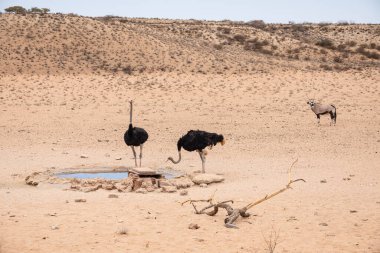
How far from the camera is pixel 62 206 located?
1255 cm

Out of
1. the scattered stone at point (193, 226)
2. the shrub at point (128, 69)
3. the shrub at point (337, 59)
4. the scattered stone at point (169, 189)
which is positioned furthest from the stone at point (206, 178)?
the shrub at point (337, 59)

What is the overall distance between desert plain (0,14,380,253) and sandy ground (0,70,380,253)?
0.05 m

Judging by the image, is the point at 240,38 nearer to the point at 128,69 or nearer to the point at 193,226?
the point at 128,69

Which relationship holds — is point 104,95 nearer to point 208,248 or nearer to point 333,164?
point 333,164

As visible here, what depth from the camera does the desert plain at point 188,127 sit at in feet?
35.5

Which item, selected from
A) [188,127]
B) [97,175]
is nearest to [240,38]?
[188,127]

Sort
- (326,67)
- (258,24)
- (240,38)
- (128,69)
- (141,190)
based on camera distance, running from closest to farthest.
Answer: (141,190), (128,69), (326,67), (240,38), (258,24)

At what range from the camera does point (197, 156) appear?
65.1ft

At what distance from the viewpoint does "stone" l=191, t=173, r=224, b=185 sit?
49.4 feet

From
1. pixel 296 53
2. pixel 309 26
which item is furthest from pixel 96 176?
pixel 309 26

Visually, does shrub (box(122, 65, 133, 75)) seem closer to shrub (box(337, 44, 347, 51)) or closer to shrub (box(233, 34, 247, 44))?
shrub (box(233, 34, 247, 44))

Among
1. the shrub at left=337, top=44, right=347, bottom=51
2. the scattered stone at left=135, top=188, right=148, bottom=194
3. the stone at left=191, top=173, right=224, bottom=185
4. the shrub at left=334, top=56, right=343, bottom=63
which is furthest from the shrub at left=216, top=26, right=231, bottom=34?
the scattered stone at left=135, top=188, right=148, bottom=194

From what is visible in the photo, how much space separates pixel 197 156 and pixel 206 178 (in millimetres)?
4645

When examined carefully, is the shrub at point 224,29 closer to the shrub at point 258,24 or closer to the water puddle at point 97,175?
the shrub at point 258,24
